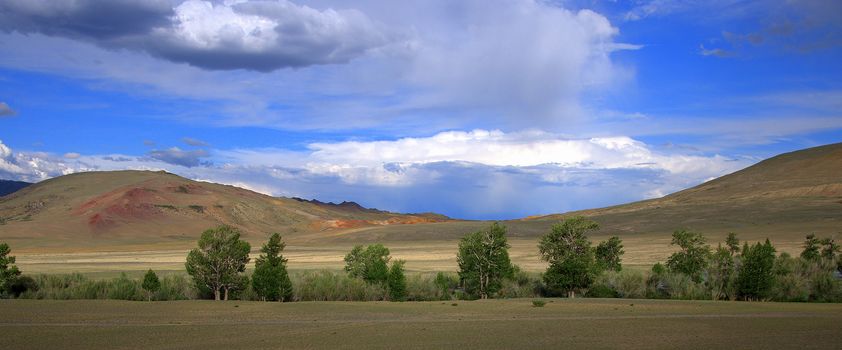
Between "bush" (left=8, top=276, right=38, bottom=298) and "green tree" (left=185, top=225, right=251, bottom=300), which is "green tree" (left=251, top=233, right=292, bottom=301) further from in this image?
"bush" (left=8, top=276, right=38, bottom=298)

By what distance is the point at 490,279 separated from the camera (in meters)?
36.4

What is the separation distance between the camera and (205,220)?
5733 inches

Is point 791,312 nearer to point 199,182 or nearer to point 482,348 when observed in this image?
point 482,348

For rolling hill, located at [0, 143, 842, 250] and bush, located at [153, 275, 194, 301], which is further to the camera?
rolling hill, located at [0, 143, 842, 250]

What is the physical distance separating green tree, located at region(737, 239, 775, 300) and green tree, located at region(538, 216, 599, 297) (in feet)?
23.4

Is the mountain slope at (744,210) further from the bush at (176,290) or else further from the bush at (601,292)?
the bush at (176,290)

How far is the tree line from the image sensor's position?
32438mm

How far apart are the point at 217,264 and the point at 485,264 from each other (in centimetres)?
1370

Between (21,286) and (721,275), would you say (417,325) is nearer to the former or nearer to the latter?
(721,275)

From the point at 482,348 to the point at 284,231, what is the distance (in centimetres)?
13504

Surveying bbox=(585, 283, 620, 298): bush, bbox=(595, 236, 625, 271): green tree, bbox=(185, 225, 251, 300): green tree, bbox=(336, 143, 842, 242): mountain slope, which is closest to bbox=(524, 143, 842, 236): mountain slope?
bbox=(336, 143, 842, 242): mountain slope

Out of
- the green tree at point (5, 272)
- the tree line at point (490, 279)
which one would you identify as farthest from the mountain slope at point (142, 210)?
the tree line at point (490, 279)

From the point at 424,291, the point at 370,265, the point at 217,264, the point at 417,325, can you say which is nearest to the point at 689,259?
the point at 424,291

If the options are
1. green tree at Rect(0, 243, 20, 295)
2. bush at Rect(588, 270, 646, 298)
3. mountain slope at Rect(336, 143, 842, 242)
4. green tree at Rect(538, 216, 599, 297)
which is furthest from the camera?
mountain slope at Rect(336, 143, 842, 242)
